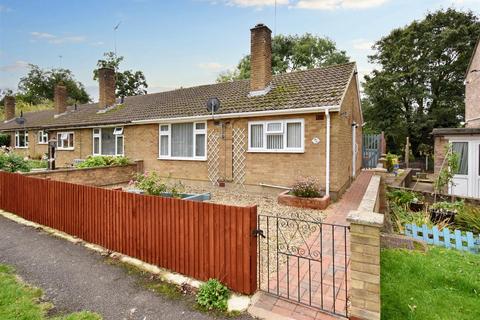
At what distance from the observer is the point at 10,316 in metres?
3.42

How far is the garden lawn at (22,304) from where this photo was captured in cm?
340

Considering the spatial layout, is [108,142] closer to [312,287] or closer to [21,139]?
[312,287]

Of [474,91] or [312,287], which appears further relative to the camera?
[474,91]

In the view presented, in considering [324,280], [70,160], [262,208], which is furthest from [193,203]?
[70,160]

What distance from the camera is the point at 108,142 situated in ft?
52.5

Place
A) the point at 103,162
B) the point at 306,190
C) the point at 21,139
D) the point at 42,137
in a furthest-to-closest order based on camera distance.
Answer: the point at 21,139
the point at 42,137
the point at 103,162
the point at 306,190

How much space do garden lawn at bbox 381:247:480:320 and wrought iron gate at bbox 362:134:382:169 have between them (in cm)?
1332

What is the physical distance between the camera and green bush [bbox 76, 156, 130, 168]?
44.7 feet

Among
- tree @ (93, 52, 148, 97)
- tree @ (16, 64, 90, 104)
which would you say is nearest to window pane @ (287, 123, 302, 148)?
tree @ (93, 52, 148, 97)

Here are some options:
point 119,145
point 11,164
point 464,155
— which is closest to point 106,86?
point 119,145

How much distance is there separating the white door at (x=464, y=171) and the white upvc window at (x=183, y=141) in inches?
394

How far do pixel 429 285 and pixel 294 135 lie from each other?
6.28 meters

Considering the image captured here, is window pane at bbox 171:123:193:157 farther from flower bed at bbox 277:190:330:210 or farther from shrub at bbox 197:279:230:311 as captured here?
shrub at bbox 197:279:230:311

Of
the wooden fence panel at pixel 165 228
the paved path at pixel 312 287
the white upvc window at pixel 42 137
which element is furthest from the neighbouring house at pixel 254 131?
the white upvc window at pixel 42 137
